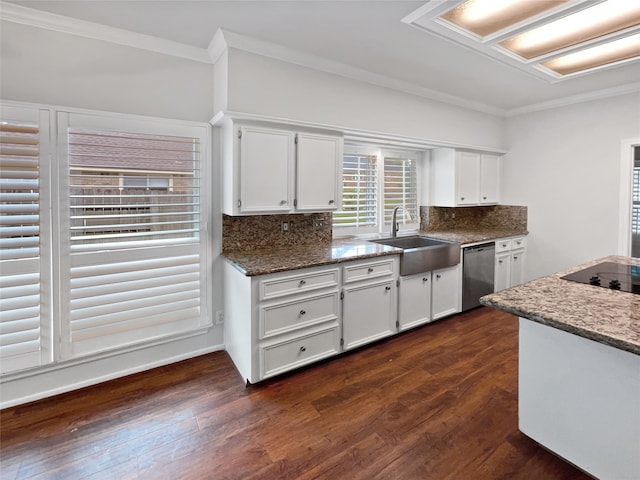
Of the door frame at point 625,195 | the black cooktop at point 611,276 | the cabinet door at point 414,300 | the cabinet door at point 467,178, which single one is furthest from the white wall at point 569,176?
the cabinet door at point 414,300

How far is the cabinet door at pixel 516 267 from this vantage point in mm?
4305

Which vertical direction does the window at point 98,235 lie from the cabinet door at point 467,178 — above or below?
below

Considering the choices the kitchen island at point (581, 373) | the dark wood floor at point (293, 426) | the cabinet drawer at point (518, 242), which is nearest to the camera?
the kitchen island at point (581, 373)

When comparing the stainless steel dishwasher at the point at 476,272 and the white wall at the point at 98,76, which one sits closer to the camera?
the white wall at the point at 98,76

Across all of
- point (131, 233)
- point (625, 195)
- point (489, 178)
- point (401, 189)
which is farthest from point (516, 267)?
point (131, 233)

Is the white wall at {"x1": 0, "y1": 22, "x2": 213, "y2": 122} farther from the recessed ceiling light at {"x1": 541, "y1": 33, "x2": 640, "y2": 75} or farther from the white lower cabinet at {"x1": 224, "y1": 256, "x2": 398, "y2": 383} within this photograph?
the recessed ceiling light at {"x1": 541, "y1": 33, "x2": 640, "y2": 75}

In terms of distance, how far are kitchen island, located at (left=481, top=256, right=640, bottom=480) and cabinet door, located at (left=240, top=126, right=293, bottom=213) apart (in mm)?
1723

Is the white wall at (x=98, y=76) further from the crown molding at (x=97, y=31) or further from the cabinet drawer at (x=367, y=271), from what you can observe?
the cabinet drawer at (x=367, y=271)

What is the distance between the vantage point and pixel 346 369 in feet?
8.48

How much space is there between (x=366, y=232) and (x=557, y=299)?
2335 millimetres

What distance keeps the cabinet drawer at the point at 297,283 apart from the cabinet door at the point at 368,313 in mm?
206

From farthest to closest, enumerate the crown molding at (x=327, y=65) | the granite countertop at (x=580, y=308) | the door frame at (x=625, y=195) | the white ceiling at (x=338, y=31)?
the door frame at (x=625, y=195), the crown molding at (x=327, y=65), the white ceiling at (x=338, y=31), the granite countertop at (x=580, y=308)

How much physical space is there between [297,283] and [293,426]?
93cm

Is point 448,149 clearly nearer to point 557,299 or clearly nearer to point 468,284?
point 468,284
